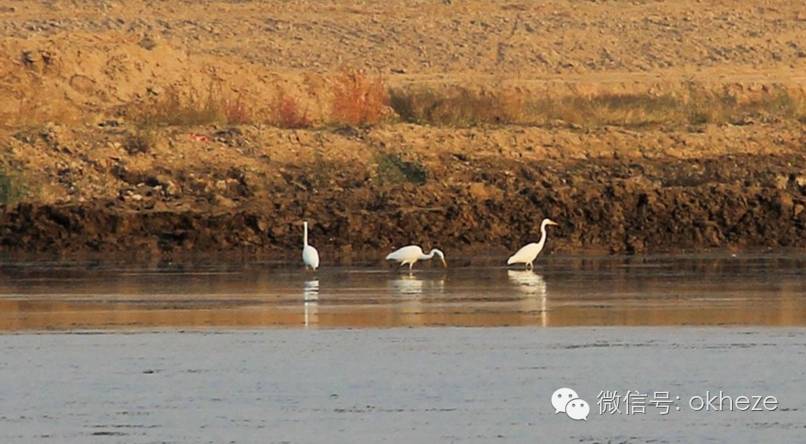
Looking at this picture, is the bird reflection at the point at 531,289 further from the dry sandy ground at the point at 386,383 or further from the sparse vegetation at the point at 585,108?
the sparse vegetation at the point at 585,108

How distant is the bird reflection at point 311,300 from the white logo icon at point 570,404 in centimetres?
473

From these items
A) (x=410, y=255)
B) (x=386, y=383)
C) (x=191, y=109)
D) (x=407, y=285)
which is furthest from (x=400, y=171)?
(x=386, y=383)

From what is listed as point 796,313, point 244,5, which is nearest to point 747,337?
point 796,313

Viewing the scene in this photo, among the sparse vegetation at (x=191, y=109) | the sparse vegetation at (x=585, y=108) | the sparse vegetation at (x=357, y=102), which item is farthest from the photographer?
the sparse vegetation at (x=585, y=108)

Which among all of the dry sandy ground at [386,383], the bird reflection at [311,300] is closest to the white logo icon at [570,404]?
the dry sandy ground at [386,383]

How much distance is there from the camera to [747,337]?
58.3ft

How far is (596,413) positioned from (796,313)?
A: 595 centimetres

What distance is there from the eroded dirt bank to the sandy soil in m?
0.03

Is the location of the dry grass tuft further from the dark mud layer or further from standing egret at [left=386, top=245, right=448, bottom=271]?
standing egret at [left=386, top=245, right=448, bottom=271]

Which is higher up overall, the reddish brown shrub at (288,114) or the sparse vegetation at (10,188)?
the reddish brown shrub at (288,114)

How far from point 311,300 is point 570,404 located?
7299mm

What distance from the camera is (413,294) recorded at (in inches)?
869

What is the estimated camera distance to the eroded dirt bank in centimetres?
2778

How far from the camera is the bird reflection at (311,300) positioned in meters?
19.6
